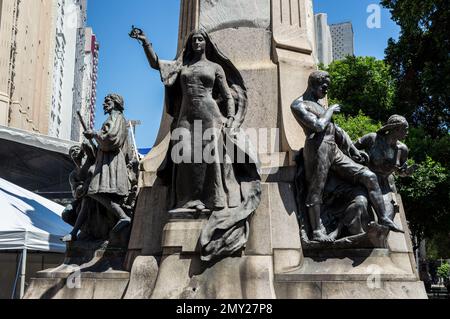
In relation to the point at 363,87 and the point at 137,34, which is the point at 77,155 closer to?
the point at 137,34

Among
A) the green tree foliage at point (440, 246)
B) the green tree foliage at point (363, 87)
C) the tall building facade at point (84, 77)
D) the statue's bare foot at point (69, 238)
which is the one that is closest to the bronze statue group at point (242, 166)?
the statue's bare foot at point (69, 238)

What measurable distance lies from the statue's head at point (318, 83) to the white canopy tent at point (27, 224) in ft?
21.3

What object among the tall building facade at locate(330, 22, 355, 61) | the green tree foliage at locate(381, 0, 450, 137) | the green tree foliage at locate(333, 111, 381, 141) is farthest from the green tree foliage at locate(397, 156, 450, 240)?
the tall building facade at locate(330, 22, 355, 61)

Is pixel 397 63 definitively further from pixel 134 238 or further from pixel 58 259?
pixel 134 238

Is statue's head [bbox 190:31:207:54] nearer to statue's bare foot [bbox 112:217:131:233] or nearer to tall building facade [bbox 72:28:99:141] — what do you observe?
statue's bare foot [bbox 112:217:131:233]

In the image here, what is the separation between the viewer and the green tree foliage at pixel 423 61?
19.3m

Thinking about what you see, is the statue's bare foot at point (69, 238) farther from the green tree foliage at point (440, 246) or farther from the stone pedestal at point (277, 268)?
the green tree foliage at point (440, 246)

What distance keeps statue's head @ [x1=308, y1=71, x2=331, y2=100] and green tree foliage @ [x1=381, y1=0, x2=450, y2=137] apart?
1315 centimetres

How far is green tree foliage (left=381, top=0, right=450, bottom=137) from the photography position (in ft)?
63.3

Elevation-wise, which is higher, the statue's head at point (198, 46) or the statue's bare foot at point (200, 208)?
the statue's head at point (198, 46)

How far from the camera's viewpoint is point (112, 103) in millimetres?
8258

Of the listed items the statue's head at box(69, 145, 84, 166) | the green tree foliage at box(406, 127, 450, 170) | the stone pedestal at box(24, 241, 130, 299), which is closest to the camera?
the stone pedestal at box(24, 241, 130, 299)

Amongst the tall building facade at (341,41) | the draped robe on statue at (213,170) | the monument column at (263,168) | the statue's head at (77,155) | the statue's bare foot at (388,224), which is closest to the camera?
the monument column at (263,168)
